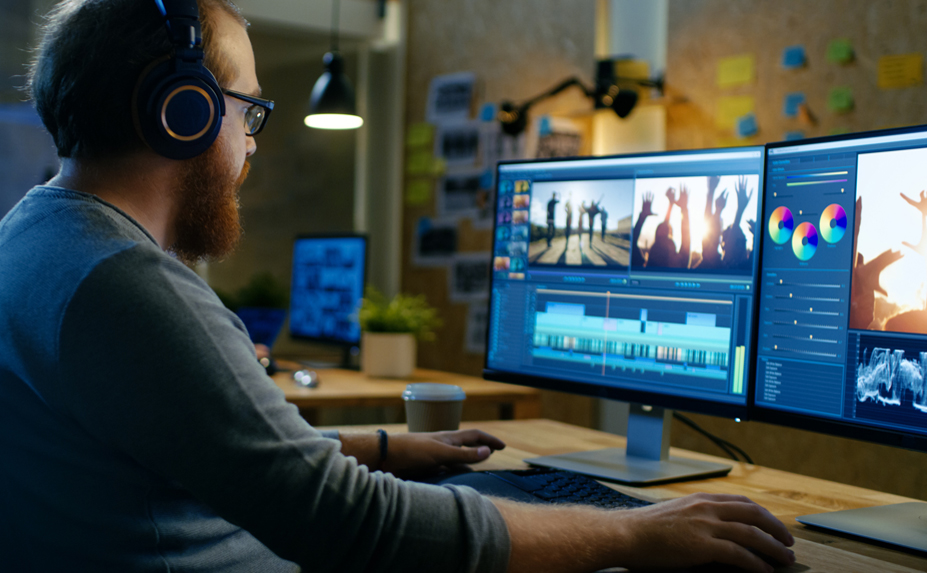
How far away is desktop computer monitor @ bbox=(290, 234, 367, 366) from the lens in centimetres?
257

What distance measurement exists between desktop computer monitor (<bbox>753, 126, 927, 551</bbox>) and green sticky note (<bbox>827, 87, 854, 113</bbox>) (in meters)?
1.25

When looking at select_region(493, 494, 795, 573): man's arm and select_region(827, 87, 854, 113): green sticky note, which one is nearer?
select_region(493, 494, 795, 573): man's arm

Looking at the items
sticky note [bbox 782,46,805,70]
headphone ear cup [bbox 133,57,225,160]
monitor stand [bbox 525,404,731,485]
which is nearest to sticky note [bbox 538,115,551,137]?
sticky note [bbox 782,46,805,70]

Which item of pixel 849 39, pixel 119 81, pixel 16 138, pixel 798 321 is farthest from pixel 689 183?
pixel 16 138

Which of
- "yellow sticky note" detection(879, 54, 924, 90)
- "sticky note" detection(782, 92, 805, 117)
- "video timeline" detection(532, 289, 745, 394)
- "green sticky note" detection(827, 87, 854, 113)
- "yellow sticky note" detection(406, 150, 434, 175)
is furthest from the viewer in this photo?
"yellow sticky note" detection(406, 150, 434, 175)

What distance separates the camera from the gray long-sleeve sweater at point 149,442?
60 centimetres

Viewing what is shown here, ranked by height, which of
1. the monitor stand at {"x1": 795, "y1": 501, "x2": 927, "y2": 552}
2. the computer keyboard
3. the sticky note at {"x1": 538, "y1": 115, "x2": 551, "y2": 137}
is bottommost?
the monitor stand at {"x1": 795, "y1": 501, "x2": 927, "y2": 552}

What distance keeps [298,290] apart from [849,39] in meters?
1.98

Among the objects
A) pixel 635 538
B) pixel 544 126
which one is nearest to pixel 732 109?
pixel 544 126

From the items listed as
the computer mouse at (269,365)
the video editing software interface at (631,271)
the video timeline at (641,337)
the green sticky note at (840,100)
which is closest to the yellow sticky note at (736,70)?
the green sticky note at (840,100)

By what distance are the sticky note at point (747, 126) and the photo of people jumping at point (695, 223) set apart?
1275 mm

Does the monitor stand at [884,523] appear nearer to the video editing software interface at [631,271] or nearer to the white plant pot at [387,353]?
the video editing software interface at [631,271]

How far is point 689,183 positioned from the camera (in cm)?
112

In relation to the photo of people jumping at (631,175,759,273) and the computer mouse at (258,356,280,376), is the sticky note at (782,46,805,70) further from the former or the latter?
the computer mouse at (258,356,280,376)
